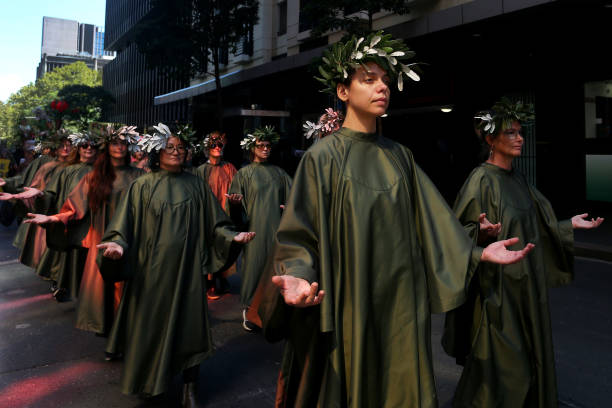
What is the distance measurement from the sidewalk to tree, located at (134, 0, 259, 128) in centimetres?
1329

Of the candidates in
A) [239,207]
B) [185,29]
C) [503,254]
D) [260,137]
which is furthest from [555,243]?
[185,29]

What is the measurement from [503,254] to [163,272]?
8.04 ft

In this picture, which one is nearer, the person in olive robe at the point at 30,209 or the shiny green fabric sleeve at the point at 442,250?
the shiny green fabric sleeve at the point at 442,250

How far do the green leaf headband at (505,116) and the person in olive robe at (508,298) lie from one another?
6 centimetres

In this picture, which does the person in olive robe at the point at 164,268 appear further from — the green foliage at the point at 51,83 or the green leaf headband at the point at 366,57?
the green foliage at the point at 51,83

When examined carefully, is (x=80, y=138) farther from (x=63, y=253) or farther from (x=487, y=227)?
(x=487, y=227)

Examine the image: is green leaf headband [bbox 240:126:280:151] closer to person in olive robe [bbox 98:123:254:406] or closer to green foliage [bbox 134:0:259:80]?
person in olive robe [bbox 98:123:254:406]

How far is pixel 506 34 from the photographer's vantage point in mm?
13406

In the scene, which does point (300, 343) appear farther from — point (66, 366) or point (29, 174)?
point (29, 174)

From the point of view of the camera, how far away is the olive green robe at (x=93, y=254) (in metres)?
4.78

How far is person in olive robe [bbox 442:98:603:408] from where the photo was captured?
10.8 ft

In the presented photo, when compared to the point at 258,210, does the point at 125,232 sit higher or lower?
lower

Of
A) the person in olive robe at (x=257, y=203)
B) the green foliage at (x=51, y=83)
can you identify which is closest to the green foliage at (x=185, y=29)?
the person in olive robe at (x=257, y=203)

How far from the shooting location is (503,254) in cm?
237
